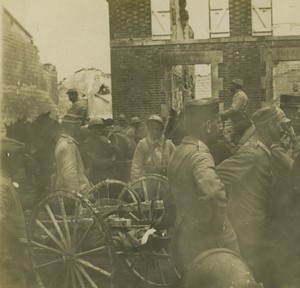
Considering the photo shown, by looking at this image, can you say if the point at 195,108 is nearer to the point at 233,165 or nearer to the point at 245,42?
the point at 233,165

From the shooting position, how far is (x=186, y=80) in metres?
11.3

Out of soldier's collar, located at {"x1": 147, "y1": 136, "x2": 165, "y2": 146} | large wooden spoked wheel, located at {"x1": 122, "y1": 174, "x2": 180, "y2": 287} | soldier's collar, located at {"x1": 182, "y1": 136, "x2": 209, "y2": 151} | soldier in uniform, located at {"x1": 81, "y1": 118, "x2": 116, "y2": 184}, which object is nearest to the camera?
soldier's collar, located at {"x1": 182, "y1": 136, "x2": 209, "y2": 151}

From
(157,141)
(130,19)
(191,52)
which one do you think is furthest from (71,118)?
(191,52)

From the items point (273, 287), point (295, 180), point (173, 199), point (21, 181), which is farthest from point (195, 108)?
point (21, 181)

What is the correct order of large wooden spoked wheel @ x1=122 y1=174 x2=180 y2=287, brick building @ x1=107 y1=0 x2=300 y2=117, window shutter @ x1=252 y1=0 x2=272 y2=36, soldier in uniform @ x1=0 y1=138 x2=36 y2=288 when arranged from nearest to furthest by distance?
soldier in uniform @ x1=0 y1=138 x2=36 y2=288 < large wooden spoked wheel @ x1=122 y1=174 x2=180 y2=287 < brick building @ x1=107 y1=0 x2=300 y2=117 < window shutter @ x1=252 y1=0 x2=272 y2=36

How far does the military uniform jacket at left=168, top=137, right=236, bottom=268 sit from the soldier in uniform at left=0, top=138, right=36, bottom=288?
1.04 metres

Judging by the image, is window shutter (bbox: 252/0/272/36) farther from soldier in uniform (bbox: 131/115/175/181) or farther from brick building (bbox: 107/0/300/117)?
soldier in uniform (bbox: 131/115/175/181)

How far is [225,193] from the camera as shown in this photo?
3.86 metres

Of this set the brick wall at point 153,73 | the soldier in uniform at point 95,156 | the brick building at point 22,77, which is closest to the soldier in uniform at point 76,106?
the brick building at point 22,77

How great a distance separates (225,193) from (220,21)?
5.57m

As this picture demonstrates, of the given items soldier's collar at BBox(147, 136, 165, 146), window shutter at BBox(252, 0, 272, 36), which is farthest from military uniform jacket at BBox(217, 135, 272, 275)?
window shutter at BBox(252, 0, 272, 36)

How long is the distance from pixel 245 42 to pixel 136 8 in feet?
7.75

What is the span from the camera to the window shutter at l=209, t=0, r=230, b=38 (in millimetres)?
8328

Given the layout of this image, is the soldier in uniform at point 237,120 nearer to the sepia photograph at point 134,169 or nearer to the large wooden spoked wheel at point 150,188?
the sepia photograph at point 134,169
